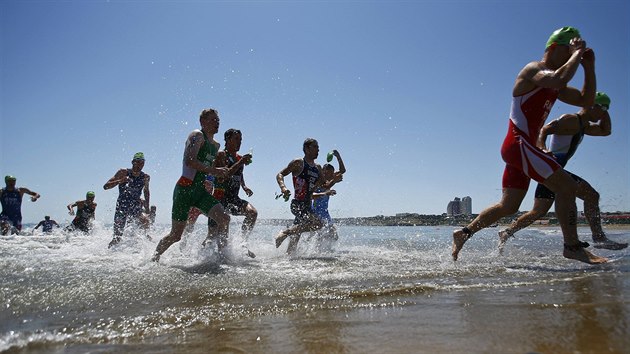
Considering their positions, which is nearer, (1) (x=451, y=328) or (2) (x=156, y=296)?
(1) (x=451, y=328)

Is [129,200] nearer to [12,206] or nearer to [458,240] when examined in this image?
[12,206]

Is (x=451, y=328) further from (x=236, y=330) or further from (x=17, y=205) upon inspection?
(x=17, y=205)

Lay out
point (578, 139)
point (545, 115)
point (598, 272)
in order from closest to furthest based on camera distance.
Result: point (598, 272), point (545, 115), point (578, 139)

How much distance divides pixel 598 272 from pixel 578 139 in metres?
2.24

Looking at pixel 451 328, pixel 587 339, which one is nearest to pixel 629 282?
pixel 587 339

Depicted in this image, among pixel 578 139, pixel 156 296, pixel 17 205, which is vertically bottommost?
pixel 156 296

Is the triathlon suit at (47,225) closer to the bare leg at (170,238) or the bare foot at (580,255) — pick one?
the bare leg at (170,238)

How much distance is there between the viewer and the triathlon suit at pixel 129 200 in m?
8.42

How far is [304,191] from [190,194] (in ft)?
8.23

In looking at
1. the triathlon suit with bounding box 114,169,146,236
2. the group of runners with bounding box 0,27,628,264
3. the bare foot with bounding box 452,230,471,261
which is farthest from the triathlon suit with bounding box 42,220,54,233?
the bare foot with bounding box 452,230,471,261

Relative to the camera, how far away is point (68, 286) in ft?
9.89

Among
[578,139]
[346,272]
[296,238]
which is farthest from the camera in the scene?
[296,238]

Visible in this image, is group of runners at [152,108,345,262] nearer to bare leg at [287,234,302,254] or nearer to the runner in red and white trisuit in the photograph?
bare leg at [287,234,302,254]

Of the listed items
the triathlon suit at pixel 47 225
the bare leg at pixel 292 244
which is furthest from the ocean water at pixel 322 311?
the triathlon suit at pixel 47 225
